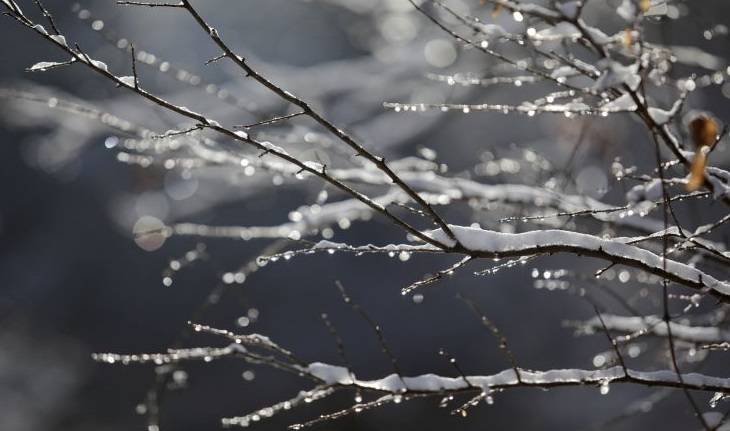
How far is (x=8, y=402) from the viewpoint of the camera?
8641mm

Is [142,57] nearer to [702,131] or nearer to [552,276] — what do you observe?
[552,276]

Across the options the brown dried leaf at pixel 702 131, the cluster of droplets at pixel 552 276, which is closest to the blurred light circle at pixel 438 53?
the cluster of droplets at pixel 552 276

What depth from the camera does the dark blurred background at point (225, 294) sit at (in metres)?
8.06

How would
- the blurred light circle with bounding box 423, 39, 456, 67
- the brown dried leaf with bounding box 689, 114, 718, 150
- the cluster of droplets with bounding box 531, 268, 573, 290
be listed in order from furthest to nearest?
the blurred light circle with bounding box 423, 39, 456, 67 < the cluster of droplets with bounding box 531, 268, 573, 290 < the brown dried leaf with bounding box 689, 114, 718, 150

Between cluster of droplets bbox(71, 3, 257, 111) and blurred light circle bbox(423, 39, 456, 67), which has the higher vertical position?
cluster of droplets bbox(71, 3, 257, 111)

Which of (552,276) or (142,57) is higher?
(142,57)

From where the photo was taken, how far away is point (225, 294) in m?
9.25

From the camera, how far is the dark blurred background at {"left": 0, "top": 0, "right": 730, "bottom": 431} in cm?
806

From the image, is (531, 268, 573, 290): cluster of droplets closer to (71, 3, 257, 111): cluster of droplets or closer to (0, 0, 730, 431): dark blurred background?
(71, 3, 257, 111): cluster of droplets

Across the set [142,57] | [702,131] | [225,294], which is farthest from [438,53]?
[225,294]

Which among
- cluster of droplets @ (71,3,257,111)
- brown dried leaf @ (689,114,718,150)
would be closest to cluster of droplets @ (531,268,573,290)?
brown dried leaf @ (689,114,718,150)

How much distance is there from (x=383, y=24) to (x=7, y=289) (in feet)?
27.7

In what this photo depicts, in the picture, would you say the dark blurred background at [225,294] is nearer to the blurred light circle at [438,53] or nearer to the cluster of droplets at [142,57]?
the blurred light circle at [438,53]

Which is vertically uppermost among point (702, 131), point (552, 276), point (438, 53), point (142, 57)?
point (702, 131)
